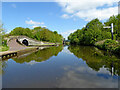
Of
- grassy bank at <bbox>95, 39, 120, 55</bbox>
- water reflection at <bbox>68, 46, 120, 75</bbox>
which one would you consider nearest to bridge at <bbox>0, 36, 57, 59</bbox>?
water reflection at <bbox>68, 46, 120, 75</bbox>

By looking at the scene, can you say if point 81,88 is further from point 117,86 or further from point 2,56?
point 2,56

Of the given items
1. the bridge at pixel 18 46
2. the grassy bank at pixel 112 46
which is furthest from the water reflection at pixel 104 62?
the bridge at pixel 18 46

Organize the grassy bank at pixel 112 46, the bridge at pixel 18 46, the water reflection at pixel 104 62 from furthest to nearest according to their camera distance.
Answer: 1. the bridge at pixel 18 46
2. the grassy bank at pixel 112 46
3. the water reflection at pixel 104 62

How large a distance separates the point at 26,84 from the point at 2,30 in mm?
27089

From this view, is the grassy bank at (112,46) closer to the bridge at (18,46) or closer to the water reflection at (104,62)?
the water reflection at (104,62)

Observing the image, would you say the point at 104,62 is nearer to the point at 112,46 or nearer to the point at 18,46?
the point at 112,46

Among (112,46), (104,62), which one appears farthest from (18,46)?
(104,62)

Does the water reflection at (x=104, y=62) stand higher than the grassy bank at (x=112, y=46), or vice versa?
the grassy bank at (x=112, y=46)

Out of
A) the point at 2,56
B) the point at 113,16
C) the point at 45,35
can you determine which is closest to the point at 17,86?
the point at 2,56

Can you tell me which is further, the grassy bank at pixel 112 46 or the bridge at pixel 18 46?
the bridge at pixel 18 46

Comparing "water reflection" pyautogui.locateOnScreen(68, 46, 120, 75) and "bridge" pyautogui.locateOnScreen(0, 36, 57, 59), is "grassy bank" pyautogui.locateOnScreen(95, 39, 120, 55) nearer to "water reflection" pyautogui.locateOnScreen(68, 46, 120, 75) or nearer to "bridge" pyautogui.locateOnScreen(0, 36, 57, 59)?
"water reflection" pyautogui.locateOnScreen(68, 46, 120, 75)

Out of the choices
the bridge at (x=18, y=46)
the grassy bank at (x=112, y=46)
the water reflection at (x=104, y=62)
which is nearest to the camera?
the water reflection at (x=104, y=62)

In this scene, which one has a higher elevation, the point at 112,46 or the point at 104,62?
the point at 112,46

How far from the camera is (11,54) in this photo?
61.6 feet
